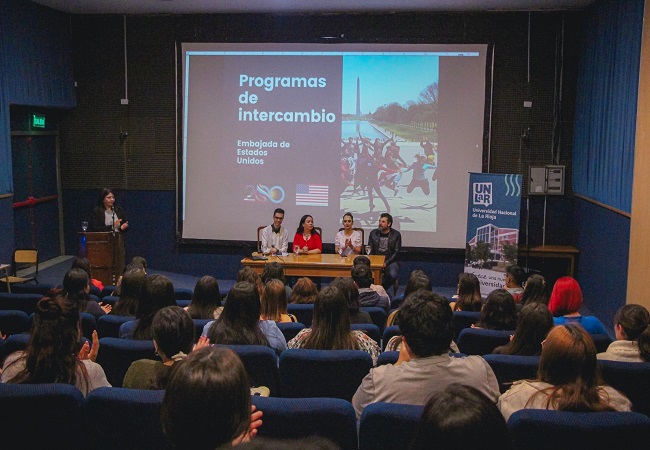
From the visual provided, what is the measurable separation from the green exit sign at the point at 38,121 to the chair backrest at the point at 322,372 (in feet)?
25.4

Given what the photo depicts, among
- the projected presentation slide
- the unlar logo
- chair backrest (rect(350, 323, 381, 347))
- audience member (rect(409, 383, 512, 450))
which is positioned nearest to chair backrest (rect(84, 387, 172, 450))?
audience member (rect(409, 383, 512, 450))

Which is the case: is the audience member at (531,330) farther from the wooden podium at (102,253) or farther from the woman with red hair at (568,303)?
the wooden podium at (102,253)

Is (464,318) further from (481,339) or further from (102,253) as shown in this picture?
(102,253)

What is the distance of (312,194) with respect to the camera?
1000 centimetres

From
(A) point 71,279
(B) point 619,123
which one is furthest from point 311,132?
(A) point 71,279

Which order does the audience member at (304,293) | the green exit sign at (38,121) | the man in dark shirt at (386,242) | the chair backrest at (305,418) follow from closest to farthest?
1. the chair backrest at (305,418)
2. the audience member at (304,293)
3. the man in dark shirt at (386,242)
4. the green exit sign at (38,121)

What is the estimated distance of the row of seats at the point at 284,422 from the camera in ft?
7.70

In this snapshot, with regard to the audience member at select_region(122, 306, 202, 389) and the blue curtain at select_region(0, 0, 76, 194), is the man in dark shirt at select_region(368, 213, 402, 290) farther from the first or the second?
the audience member at select_region(122, 306, 202, 389)

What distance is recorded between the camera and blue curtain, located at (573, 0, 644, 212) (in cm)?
735

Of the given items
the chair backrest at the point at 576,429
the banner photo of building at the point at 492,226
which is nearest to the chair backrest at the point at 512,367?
the chair backrest at the point at 576,429

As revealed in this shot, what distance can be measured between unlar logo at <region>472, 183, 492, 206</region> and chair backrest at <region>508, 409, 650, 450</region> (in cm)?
663

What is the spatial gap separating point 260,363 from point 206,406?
2.06 meters

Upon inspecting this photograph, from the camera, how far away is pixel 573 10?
944 centimetres

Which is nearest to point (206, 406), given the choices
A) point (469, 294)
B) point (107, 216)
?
point (469, 294)
